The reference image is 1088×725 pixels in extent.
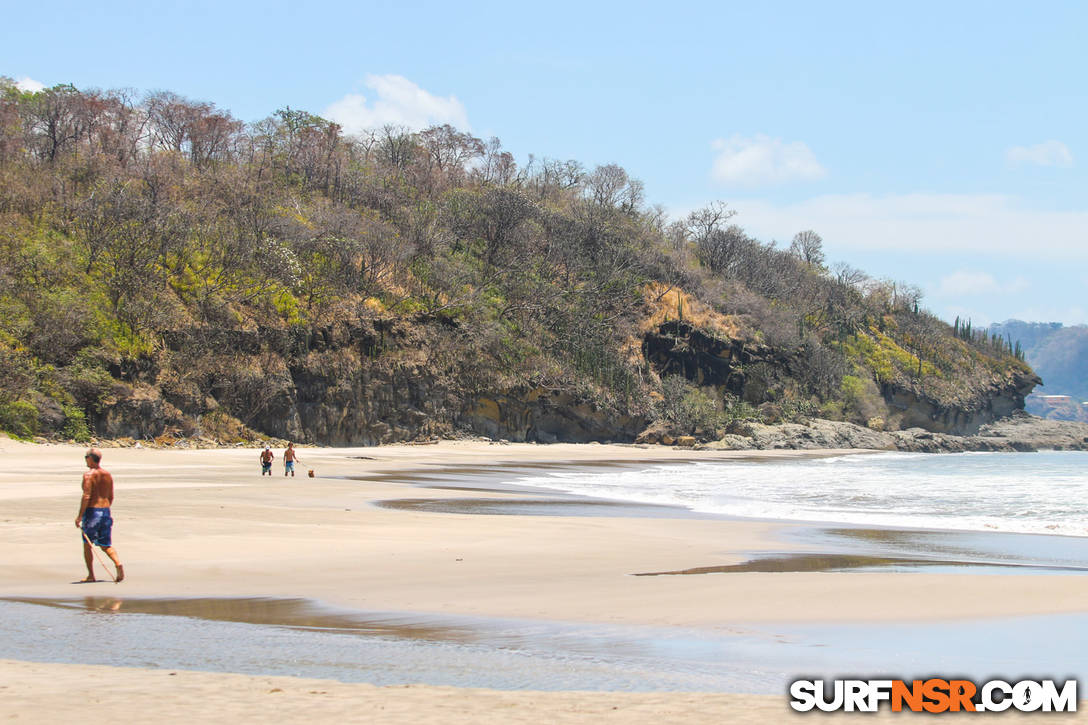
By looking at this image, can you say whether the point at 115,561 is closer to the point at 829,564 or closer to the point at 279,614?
the point at 279,614

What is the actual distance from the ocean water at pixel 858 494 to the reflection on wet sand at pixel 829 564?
200 inches

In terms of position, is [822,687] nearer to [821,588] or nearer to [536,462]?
[821,588]

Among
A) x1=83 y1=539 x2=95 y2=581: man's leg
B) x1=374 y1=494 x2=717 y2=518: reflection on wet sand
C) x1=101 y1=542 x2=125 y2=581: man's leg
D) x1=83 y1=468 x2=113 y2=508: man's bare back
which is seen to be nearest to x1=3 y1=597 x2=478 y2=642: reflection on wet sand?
x1=101 y1=542 x2=125 y2=581: man's leg

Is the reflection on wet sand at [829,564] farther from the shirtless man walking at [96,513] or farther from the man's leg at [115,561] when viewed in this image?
the shirtless man walking at [96,513]

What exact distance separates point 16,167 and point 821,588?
50.0 metres

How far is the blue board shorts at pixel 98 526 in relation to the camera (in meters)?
9.16

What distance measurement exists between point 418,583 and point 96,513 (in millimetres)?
3521

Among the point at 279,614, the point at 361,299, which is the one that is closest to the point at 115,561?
the point at 279,614

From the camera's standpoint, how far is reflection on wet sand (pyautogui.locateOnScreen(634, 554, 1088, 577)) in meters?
10.5

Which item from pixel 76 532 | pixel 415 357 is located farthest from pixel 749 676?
pixel 415 357

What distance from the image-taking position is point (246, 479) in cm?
2323

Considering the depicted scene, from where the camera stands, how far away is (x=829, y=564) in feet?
36.4

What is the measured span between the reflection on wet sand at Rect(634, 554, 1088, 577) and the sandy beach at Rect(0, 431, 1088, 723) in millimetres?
426

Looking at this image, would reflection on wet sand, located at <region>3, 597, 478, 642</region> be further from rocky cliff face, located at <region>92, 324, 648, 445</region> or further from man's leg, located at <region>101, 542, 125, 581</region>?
rocky cliff face, located at <region>92, 324, 648, 445</region>
